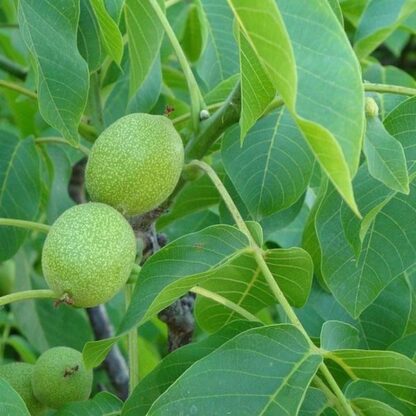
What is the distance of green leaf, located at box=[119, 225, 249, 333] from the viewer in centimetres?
122

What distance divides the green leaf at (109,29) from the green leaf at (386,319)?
1.84ft

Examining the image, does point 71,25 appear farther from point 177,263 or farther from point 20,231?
point 20,231

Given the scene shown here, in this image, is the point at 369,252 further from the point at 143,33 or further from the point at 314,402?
the point at 143,33

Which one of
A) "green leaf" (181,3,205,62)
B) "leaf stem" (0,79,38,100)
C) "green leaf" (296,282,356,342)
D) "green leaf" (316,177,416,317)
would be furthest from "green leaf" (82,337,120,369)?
"green leaf" (181,3,205,62)

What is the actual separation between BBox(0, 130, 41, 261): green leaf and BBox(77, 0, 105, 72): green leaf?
0.90ft

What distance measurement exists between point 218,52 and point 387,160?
60 cm

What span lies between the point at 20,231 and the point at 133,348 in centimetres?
39

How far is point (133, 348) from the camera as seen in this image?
139 cm

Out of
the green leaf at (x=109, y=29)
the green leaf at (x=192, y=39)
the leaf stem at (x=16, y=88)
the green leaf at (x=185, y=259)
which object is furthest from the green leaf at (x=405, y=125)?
the green leaf at (x=192, y=39)

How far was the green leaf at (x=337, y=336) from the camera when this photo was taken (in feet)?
4.03

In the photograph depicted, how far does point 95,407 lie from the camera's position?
51.0 inches

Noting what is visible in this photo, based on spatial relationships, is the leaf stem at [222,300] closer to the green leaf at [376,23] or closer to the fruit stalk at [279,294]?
the fruit stalk at [279,294]

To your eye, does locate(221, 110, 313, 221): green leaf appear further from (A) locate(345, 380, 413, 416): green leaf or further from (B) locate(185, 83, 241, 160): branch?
(A) locate(345, 380, 413, 416): green leaf

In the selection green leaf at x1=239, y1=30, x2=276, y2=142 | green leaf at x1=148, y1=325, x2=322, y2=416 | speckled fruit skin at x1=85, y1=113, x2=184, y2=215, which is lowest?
green leaf at x1=148, y1=325, x2=322, y2=416
